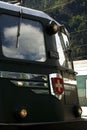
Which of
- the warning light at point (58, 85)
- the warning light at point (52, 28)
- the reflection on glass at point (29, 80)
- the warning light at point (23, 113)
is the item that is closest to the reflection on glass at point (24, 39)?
the warning light at point (52, 28)

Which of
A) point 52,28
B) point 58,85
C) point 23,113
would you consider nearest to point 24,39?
point 52,28

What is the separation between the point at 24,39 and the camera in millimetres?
6945

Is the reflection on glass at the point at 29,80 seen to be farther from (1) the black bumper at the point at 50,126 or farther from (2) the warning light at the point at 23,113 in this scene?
(1) the black bumper at the point at 50,126

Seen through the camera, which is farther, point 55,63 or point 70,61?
point 70,61

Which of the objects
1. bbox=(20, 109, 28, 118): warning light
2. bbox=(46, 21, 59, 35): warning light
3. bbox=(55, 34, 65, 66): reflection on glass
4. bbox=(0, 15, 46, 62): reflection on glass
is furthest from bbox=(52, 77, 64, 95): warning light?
bbox=(46, 21, 59, 35): warning light

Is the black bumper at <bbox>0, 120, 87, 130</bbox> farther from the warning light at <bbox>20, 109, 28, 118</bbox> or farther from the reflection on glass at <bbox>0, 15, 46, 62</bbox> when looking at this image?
the reflection on glass at <bbox>0, 15, 46, 62</bbox>

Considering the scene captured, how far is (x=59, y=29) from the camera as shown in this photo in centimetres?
785

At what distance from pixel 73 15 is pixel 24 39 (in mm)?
92119

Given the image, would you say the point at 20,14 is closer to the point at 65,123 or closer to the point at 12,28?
the point at 12,28

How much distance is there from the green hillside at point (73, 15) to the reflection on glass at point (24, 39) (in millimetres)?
71708

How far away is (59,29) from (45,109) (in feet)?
5.44

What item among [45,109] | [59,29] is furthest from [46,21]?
[45,109]

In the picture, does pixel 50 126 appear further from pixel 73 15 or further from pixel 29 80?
pixel 73 15

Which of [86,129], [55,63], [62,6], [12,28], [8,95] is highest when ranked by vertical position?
[62,6]
